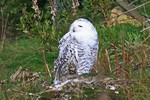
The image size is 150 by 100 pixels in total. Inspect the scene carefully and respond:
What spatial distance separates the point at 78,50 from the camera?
213 inches

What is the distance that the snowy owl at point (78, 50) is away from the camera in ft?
17.4

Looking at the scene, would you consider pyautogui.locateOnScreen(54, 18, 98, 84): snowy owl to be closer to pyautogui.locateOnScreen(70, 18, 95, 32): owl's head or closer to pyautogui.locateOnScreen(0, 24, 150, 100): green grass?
pyautogui.locateOnScreen(70, 18, 95, 32): owl's head

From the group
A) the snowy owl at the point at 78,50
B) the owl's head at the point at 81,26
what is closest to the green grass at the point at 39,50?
the snowy owl at the point at 78,50

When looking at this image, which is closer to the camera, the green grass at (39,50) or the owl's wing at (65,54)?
the owl's wing at (65,54)

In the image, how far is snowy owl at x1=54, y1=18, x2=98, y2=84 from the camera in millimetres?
5305

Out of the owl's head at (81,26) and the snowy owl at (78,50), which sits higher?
the owl's head at (81,26)

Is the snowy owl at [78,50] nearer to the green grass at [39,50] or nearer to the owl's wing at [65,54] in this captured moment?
the owl's wing at [65,54]

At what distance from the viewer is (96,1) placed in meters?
8.83

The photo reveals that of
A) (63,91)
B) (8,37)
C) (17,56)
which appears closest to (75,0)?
(17,56)

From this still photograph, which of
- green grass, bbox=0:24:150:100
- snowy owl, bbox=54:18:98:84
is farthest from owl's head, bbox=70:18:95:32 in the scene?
green grass, bbox=0:24:150:100

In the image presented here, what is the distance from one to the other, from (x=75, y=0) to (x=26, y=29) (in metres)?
1.10

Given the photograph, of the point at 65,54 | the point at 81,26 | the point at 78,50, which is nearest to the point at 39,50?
the point at 65,54

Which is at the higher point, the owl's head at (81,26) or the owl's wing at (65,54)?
the owl's head at (81,26)

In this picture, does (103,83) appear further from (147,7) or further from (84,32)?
(147,7)
